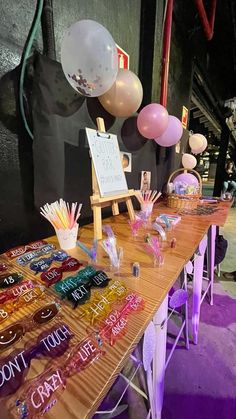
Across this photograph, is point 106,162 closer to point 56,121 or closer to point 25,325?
point 56,121

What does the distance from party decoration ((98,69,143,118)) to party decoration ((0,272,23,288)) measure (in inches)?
39.3

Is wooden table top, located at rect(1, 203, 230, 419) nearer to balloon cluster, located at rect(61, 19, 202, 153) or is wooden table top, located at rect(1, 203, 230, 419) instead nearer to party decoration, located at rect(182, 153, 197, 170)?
balloon cluster, located at rect(61, 19, 202, 153)

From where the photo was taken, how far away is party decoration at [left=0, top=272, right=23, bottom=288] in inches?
21.5

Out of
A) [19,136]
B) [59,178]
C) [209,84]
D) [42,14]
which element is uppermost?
[209,84]

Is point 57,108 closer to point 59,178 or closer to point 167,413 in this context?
point 59,178

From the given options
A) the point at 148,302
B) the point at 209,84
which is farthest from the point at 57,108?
the point at 209,84

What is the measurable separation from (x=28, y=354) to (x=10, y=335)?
64mm

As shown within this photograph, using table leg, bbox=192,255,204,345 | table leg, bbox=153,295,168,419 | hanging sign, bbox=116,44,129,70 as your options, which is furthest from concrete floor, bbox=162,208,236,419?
hanging sign, bbox=116,44,129,70

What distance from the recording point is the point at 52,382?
31 centimetres

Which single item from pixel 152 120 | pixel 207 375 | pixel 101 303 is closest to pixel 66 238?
pixel 101 303

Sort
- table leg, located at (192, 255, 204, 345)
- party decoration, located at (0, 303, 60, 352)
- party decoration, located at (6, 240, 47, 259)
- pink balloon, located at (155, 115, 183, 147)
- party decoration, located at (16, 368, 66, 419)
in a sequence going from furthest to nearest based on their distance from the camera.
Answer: pink balloon, located at (155, 115, 183, 147)
table leg, located at (192, 255, 204, 345)
party decoration, located at (6, 240, 47, 259)
party decoration, located at (0, 303, 60, 352)
party decoration, located at (16, 368, 66, 419)

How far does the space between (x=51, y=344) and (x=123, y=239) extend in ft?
1.92

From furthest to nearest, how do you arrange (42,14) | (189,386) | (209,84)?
1. (209,84)
2. (189,386)
3. (42,14)

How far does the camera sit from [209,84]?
3.67 m
